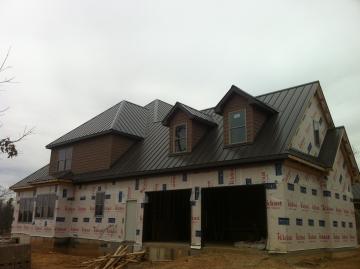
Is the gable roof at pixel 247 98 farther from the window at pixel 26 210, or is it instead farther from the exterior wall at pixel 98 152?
the window at pixel 26 210

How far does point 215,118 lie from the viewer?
2033 centimetres

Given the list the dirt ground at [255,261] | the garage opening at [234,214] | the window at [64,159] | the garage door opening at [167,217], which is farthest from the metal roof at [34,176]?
the garage opening at [234,214]

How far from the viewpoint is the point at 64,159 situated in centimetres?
2603

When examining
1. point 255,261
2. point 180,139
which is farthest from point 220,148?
point 255,261

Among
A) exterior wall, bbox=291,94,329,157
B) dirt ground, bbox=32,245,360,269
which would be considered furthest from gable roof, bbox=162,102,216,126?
dirt ground, bbox=32,245,360,269

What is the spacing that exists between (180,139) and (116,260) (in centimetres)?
662

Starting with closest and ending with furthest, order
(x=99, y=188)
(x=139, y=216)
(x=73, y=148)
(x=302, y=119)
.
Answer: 1. (x=302, y=119)
2. (x=139, y=216)
3. (x=99, y=188)
4. (x=73, y=148)

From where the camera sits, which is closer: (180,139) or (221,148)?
(221,148)

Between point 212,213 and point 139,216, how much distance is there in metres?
4.33

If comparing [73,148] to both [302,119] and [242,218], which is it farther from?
[302,119]

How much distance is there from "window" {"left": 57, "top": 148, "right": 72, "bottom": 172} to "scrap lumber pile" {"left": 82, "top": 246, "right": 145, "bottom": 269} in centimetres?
988

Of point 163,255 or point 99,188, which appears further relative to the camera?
point 99,188

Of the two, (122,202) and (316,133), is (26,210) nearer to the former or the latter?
(122,202)

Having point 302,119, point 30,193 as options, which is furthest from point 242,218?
point 30,193
